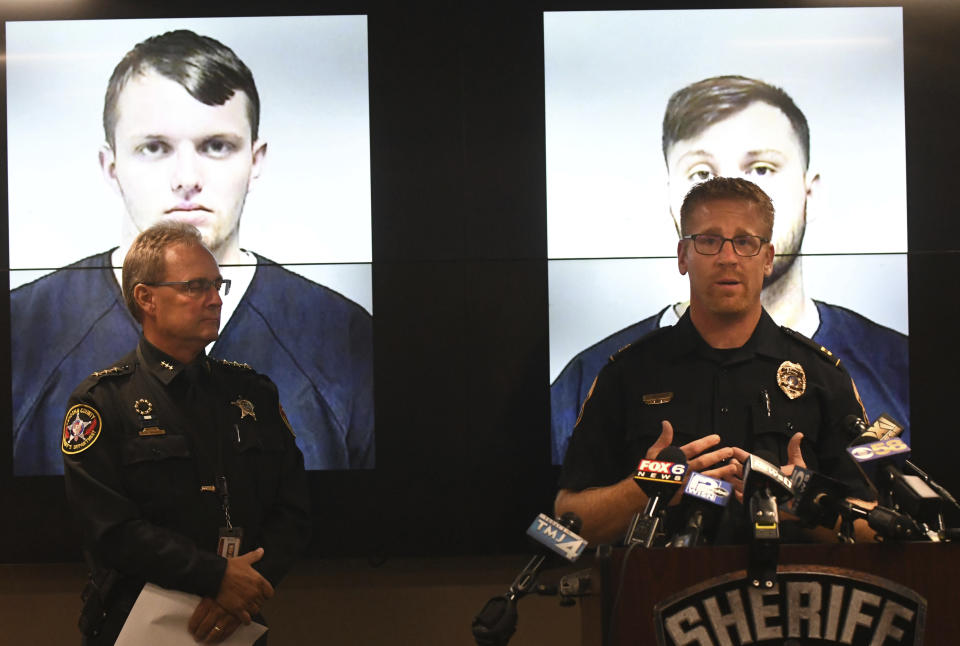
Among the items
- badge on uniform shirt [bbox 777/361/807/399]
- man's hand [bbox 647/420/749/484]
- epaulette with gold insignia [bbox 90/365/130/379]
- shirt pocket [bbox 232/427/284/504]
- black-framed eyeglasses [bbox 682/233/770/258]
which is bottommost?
shirt pocket [bbox 232/427/284/504]

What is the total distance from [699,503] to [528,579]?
32cm

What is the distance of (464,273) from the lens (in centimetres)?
333

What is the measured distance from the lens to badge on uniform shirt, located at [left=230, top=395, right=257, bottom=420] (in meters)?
2.50

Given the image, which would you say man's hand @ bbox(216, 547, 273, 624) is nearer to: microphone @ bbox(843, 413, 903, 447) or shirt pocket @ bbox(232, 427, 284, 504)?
shirt pocket @ bbox(232, 427, 284, 504)

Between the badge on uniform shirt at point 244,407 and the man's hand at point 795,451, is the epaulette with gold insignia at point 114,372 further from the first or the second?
the man's hand at point 795,451

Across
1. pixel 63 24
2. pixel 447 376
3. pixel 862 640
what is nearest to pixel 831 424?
pixel 862 640

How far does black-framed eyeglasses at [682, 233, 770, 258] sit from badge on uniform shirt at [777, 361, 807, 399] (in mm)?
290

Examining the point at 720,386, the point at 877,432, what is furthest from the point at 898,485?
the point at 720,386

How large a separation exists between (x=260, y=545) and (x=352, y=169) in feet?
4.42

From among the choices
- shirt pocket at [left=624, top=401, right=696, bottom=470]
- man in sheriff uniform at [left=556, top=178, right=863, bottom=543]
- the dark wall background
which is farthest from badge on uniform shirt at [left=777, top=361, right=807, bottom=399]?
A: the dark wall background

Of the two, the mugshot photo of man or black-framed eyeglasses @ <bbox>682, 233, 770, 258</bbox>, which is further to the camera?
the mugshot photo of man

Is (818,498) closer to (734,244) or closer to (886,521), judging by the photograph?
(886,521)

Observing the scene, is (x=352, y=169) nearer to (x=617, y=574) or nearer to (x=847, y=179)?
(x=847, y=179)

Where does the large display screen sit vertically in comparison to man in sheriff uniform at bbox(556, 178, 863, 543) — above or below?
above
